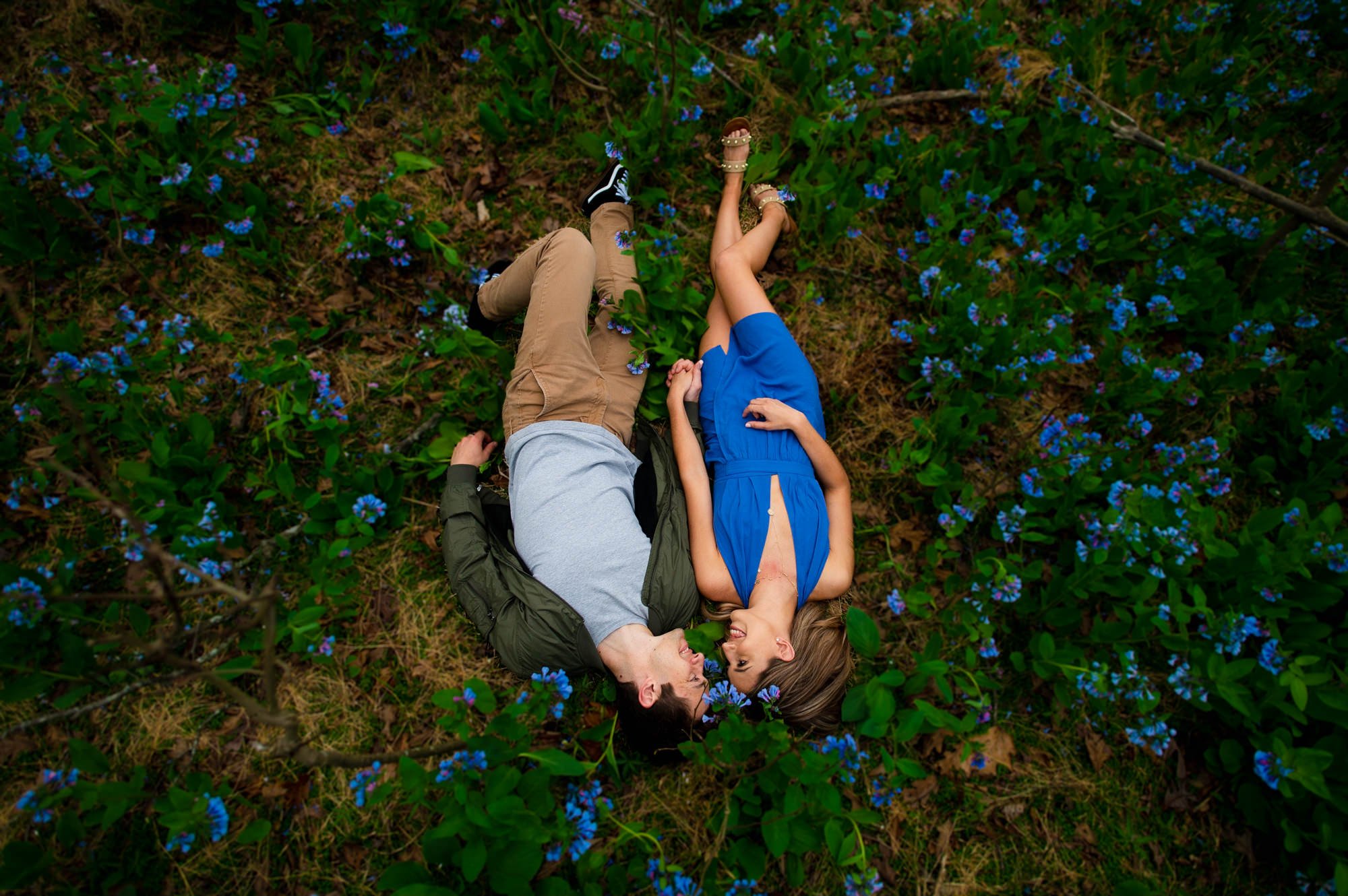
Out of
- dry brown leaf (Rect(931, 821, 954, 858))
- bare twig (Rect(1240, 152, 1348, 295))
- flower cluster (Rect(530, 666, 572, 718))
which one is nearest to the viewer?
flower cluster (Rect(530, 666, 572, 718))

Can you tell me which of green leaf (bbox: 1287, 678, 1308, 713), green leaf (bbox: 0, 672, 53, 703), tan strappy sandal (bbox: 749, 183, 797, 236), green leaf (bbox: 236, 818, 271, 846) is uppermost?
tan strappy sandal (bbox: 749, 183, 797, 236)

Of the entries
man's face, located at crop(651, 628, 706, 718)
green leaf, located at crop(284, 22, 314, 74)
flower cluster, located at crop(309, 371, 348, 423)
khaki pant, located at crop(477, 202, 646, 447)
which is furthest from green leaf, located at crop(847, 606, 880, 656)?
green leaf, located at crop(284, 22, 314, 74)

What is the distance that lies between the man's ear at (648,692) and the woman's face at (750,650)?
25 cm

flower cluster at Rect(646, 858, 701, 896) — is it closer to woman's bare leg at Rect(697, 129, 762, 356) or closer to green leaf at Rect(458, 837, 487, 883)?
green leaf at Rect(458, 837, 487, 883)

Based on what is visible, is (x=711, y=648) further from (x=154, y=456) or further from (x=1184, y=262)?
(x=1184, y=262)

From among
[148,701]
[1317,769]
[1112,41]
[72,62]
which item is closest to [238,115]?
[72,62]

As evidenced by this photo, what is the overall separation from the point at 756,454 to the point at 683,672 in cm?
87

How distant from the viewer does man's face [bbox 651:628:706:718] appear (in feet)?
7.21

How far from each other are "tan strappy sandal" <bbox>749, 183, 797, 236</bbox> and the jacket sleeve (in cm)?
180

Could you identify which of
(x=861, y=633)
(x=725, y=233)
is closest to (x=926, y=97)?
(x=725, y=233)

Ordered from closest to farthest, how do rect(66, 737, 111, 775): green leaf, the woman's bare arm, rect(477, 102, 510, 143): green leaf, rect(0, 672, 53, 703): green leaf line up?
rect(66, 737, 111, 775): green leaf, rect(0, 672, 53, 703): green leaf, the woman's bare arm, rect(477, 102, 510, 143): green leaf

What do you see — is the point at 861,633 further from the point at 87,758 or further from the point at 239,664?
the point at 87,758

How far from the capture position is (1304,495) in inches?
110

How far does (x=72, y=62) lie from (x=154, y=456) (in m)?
2.17
